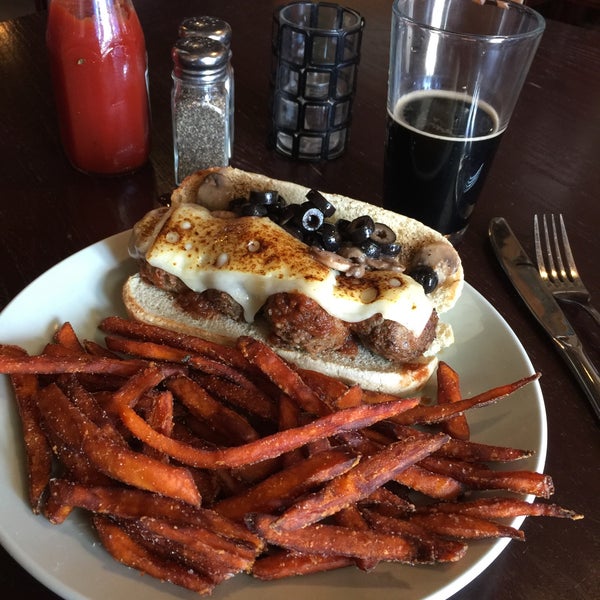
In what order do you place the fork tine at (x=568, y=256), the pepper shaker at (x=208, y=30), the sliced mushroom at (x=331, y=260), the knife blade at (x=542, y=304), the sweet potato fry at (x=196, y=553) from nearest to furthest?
the sweet potato fry at (x=196, y=553) → the sliced mushroom at (x=331, y=260) → the knife blade at (x=542, y=304) → the fork tine at (x=568, y=256) → the pepper shaker at (x=208, y=30)

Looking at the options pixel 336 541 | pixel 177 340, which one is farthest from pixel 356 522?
pixel 177 340

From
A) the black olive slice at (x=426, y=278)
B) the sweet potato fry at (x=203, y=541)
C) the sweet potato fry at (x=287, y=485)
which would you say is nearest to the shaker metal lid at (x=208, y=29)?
the black olive slice at (x=426, y=278)

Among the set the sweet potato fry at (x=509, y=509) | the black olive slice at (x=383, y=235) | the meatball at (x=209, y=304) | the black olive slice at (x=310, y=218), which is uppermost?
the black olive slice at (x=310, y=218)

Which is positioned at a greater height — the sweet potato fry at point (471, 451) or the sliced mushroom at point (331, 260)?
the sliced mushroom at point (331, 260)

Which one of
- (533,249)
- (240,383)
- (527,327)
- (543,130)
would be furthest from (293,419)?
(543,130)

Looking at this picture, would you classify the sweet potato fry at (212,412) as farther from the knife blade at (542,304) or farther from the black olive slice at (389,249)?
the knife blade at (542,304)

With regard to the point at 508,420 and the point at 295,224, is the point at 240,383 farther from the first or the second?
the point at 508,420

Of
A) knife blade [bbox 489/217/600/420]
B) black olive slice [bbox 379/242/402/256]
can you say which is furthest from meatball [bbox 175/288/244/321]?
knife blade [bbox 489/217/600/420]
